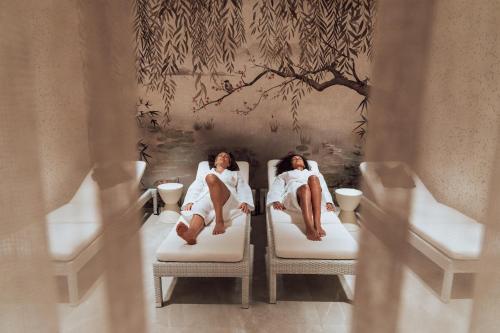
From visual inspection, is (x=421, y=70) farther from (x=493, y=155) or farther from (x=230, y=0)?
(x=230, y=0)

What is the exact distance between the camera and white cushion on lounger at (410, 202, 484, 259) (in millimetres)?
183

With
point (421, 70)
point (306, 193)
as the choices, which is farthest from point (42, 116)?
point (306, 193)

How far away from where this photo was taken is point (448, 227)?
0.63 feet

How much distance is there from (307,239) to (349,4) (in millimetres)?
2135

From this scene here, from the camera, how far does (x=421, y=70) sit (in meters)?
0.17

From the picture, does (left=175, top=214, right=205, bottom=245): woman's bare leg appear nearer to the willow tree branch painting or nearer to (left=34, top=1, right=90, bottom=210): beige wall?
the willow tree branch painting

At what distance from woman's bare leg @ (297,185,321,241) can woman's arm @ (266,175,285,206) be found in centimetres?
21

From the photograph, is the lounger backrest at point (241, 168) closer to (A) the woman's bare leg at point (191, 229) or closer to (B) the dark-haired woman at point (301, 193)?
(B) the dark-haired woman at point (301, 193)

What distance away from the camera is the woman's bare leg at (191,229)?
2043 mm

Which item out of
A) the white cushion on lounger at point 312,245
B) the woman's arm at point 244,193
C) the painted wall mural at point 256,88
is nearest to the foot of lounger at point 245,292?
the white cushion on lounger at point 312,245

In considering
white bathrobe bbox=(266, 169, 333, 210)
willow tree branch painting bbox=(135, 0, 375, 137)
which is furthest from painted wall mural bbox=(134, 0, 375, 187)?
white bathrobe bbox=(266, 169, 333, 210)

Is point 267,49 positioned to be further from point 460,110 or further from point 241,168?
point 460,110

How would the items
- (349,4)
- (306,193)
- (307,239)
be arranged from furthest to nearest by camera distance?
(349,4), (306,193), (307,239)

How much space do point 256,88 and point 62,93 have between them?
3420 mm
